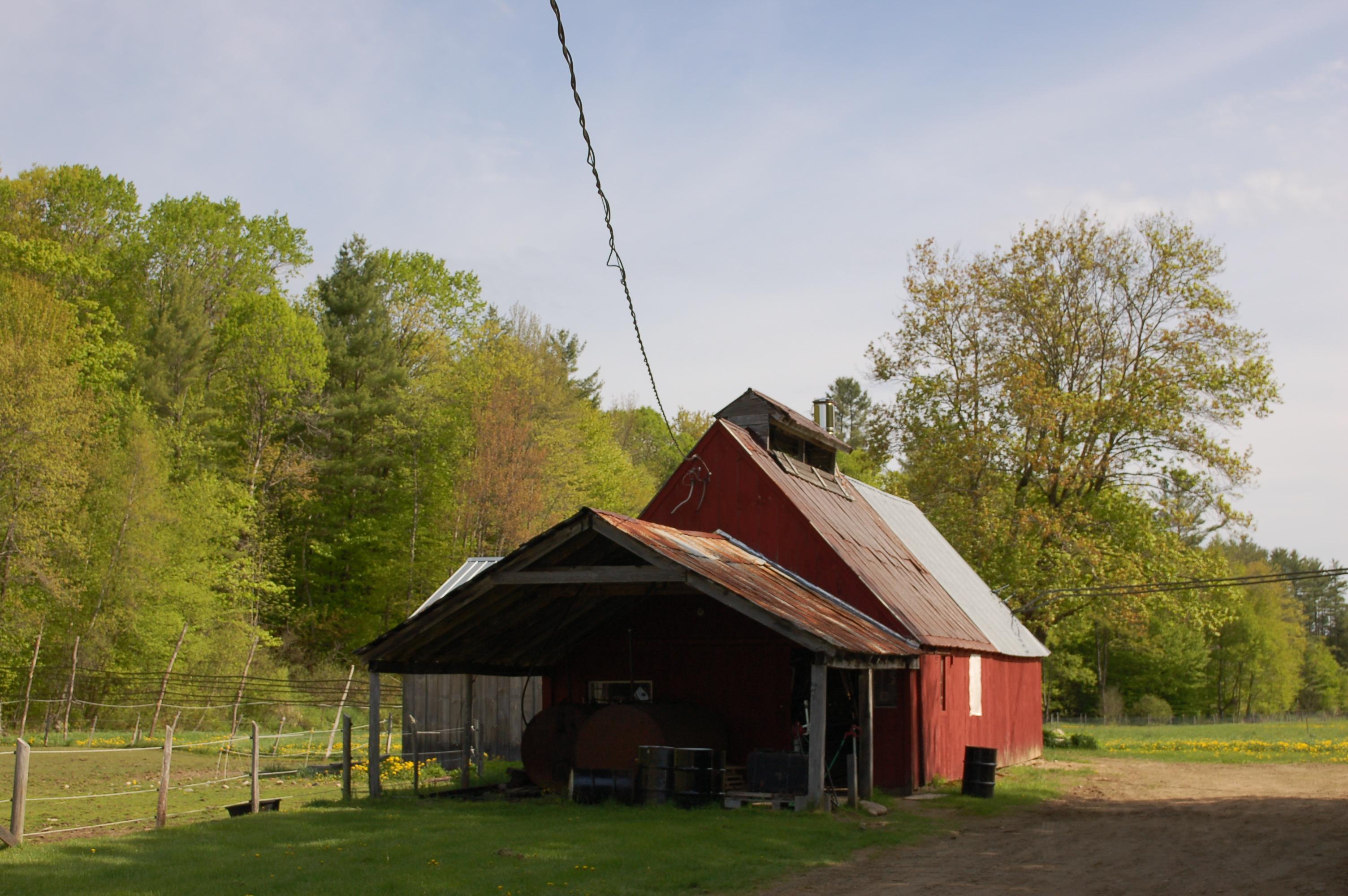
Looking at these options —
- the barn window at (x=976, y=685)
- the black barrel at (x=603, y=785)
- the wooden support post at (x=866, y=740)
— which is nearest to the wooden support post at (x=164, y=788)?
the black barrel at (x=603, y=785)

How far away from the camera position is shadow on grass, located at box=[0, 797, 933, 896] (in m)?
9.68

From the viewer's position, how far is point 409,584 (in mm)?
41031

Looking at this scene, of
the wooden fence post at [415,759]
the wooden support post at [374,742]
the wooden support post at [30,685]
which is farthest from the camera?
the wooden support post at [30,685]

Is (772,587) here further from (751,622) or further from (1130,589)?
(1130,589)

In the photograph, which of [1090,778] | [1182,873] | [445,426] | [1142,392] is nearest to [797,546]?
[1090,778]

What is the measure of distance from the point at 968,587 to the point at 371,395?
2451cm

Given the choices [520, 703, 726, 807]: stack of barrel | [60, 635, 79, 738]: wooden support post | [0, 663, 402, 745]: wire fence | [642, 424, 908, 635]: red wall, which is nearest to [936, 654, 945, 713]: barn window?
[642, 424, 908, 635]: red wall

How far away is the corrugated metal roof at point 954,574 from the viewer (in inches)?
956

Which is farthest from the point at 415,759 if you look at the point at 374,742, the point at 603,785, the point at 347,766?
the point at 603,785

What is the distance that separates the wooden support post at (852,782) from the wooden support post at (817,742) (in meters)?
0.57

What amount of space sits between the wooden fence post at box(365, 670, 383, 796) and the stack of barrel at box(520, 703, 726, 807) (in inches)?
88.8

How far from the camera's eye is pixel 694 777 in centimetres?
1486

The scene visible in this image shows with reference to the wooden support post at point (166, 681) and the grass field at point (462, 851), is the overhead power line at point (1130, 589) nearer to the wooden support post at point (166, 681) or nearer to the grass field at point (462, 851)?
the grass field at point (462, 851)

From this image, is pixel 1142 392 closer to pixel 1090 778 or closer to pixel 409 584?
pixel 1090 778
